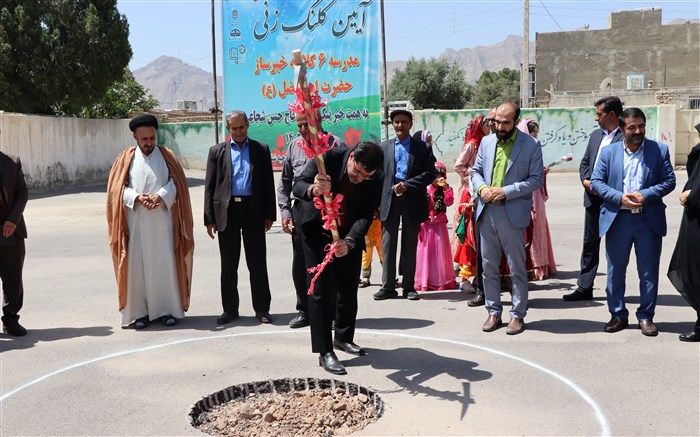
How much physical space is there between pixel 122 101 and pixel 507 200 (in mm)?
32834

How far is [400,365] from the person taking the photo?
5.65m

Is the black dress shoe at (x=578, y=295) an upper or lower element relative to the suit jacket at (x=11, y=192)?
lower

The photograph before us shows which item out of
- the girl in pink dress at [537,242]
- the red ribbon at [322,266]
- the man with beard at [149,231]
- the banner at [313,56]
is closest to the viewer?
the red ribbon at [322,266]

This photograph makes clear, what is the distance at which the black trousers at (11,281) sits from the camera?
6.68m

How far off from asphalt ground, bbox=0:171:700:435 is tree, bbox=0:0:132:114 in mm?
19951

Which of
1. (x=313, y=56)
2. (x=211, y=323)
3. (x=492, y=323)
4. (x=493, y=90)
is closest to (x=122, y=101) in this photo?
(x=313, y=56)

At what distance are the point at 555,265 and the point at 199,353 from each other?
210 inches

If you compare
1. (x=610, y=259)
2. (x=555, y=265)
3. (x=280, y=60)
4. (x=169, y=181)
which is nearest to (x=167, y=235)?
(x=169, y=181)

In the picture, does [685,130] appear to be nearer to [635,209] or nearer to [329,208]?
[635,209]

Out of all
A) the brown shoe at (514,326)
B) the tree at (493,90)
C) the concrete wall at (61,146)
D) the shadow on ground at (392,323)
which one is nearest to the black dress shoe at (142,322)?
the shadow on ground at (392,323)

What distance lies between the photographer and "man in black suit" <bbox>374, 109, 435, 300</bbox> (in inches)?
311

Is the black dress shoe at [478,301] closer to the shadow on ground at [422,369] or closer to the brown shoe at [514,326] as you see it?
the brown shoe at [514,326]

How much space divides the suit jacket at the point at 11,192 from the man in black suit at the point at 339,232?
2817 mm

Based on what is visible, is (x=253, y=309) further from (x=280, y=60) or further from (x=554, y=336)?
(x=280, y=60)
